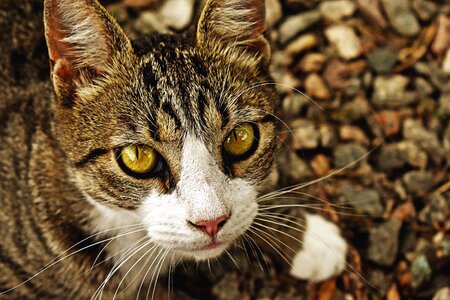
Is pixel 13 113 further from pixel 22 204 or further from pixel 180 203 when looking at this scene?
pixel 180 203

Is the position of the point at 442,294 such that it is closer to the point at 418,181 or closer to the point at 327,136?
the point at 418,181

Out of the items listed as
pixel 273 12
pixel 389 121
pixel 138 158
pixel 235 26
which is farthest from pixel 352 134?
pixel 138 158

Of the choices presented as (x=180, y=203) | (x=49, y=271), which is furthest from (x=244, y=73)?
(x=49, y=271)

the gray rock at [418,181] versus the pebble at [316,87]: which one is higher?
the pebble at [316,87]

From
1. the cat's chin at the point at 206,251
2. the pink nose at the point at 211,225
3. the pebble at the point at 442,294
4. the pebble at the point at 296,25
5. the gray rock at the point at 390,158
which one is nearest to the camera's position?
the pink nose at the point at 211,225

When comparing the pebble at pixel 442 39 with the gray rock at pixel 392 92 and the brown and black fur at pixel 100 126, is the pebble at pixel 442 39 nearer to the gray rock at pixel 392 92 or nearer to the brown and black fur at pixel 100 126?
the gray rock at pixel 392 92

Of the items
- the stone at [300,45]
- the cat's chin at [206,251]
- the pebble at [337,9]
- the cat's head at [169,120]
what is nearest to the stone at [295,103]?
the stone at [300,45]

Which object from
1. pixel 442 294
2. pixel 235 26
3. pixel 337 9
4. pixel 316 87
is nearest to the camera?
pixel 235 26
